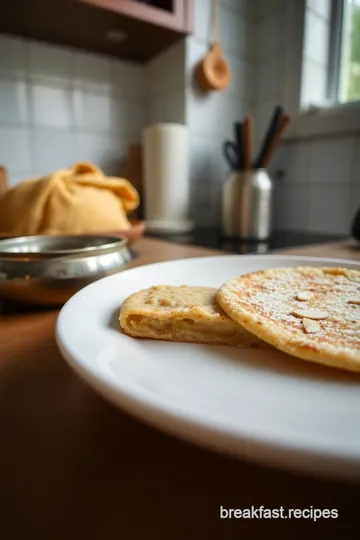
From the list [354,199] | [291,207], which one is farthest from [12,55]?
[354,199]

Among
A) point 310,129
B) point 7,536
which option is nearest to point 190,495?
point 7,536

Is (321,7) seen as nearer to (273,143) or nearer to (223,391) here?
(273,143)

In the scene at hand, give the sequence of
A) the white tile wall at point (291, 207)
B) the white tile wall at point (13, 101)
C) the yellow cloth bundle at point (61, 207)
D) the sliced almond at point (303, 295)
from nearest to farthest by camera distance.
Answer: the sliced almond at point (303, 295) < the yellow cloth bundle at point (61, 207) < the white tile wall at point (13, 101) < the white tile wall at point (291, 207)

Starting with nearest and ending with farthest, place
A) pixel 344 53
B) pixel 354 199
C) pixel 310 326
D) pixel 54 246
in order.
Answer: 1. pixel 310 326
2. pixel 54 246
3. pixel 354 199
4. pixel 344 53

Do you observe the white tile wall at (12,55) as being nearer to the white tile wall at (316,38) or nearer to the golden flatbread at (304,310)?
the white tile wall at (316,38)

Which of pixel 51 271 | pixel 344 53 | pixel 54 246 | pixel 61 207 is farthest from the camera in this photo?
pixel 344 53

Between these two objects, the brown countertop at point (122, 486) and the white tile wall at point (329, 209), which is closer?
the brown countertop at point (122, 486)

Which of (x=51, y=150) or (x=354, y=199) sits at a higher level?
(x=51, y=150)

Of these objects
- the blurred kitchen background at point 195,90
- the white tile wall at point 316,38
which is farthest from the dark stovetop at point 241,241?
the white tile wall at point 316,38
